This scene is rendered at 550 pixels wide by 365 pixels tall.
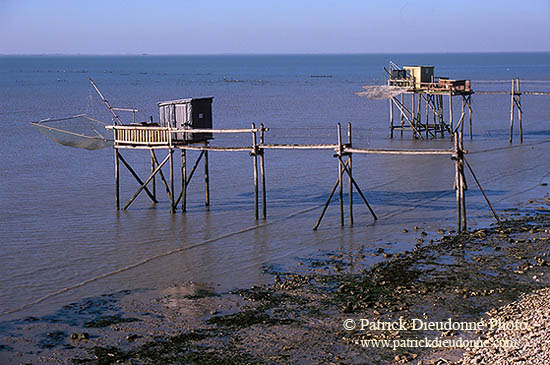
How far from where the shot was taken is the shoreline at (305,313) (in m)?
11.7

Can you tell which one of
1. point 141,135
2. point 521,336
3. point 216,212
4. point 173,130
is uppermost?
point 173,130

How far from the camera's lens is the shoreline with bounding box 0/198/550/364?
1170cm

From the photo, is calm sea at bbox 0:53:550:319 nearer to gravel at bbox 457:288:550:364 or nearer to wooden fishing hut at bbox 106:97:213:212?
wooden fishing hut at bbox 106:97:213:212

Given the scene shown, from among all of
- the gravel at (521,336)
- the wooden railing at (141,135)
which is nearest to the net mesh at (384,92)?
the wooden railing at (141,135)

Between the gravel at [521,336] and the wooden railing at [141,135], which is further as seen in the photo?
the wooden railing at [141,135]

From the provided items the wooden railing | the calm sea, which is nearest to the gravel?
the calm sea

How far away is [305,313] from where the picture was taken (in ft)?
43.5

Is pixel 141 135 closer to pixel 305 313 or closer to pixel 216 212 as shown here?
pixel 216 212

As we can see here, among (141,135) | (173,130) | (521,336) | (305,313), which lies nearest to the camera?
(521,336)

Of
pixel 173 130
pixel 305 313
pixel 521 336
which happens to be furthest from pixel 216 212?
pixel 521 336

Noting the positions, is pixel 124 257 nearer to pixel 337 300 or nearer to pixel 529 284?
pixel 337 300

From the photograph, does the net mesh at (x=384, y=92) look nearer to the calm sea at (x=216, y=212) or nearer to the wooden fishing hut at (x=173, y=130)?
the calm sea at (x=216, y=212)

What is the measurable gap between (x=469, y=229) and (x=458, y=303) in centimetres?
588

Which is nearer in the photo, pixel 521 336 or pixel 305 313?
pixel 521 336
